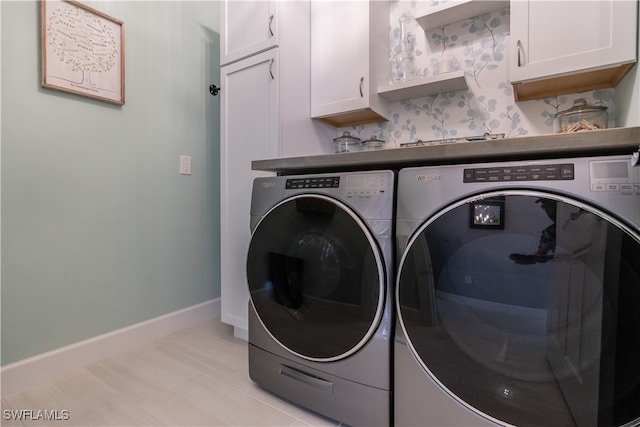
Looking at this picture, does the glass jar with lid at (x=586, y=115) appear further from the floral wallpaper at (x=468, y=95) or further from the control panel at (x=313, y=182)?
the control panel at (x=313, y=182)

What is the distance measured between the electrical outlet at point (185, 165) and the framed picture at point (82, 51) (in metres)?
0.43

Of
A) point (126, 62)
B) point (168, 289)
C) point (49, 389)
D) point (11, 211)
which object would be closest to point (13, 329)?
point (49, 389)

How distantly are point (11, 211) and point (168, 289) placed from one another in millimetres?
821

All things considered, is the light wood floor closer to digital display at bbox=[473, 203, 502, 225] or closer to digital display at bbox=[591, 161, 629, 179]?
digital display at bbox=[473, 203, 502, 225]

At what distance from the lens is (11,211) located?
1.21m

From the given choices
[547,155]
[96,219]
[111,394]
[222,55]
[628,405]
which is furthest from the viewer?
[222,55]

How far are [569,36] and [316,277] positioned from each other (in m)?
1.34

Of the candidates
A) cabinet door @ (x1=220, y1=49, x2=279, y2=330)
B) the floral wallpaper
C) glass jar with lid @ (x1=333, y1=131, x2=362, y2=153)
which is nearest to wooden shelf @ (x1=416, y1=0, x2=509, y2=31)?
the floral wallpaper

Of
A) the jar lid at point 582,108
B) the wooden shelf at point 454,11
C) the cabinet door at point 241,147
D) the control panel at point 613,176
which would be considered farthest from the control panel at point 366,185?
the wooden shelf at point 454,11

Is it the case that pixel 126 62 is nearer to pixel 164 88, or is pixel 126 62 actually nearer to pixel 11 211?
pixel 164 88

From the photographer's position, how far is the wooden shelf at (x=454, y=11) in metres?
1.38

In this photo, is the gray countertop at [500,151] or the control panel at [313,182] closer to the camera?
the gray countertop at [500,151]

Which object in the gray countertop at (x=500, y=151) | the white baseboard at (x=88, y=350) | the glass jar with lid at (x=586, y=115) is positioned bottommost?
the white baseboard at (x=88, y=350)

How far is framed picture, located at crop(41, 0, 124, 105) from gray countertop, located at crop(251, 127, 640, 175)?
47.8 inches
